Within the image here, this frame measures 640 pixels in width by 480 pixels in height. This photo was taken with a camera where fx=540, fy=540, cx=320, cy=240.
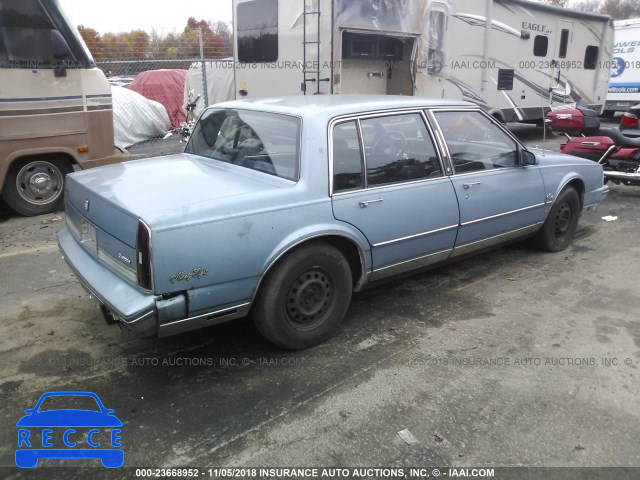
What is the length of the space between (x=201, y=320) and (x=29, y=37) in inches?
209

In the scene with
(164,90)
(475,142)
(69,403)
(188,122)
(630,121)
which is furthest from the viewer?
(164,90)

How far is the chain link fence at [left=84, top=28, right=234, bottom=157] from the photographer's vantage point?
12438 millimetres

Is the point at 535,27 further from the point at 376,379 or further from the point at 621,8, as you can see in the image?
the point at 621,8

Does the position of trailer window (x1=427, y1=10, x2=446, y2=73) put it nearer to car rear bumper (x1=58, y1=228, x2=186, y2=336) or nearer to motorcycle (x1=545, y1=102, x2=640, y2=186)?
motorcycle (x1=545, y1=102, x2=640, y2=186)

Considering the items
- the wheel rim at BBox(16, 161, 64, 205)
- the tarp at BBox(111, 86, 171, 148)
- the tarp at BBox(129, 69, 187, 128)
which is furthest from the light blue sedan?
the tarp at BBox(129, 69, 187, 128)

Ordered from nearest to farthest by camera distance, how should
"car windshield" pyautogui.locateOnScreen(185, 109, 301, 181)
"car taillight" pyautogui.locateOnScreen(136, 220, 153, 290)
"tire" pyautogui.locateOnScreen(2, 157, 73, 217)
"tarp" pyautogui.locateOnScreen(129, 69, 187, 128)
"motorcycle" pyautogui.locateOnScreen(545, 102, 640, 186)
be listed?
"car taillight" pyautogui.locateOnScreen(136, 220, 153, 290), "car windshield" pyautogui.locateOnScreen(185, 109, 301, 181), "tire" pyautogui.locateOnScreen(2, 157, 73, 217), "motorcycle" pyautogui.locateOnScreen(545, 102, 640, 186), "tarp" pyautogui.locateOnScreen(129, 69, 187, 128)

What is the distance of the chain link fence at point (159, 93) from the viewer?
40.8 feet

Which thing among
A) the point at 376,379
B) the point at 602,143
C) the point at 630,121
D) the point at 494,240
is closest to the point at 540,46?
the point at 630,121

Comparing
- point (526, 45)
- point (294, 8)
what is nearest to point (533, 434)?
point (294, 8)

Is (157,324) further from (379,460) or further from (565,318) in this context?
(565,318)

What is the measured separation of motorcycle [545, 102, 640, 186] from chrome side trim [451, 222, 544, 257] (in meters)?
3.16

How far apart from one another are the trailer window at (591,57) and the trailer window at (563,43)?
957mm

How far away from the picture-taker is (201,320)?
3111 millimetres

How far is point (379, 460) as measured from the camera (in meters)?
2.67
